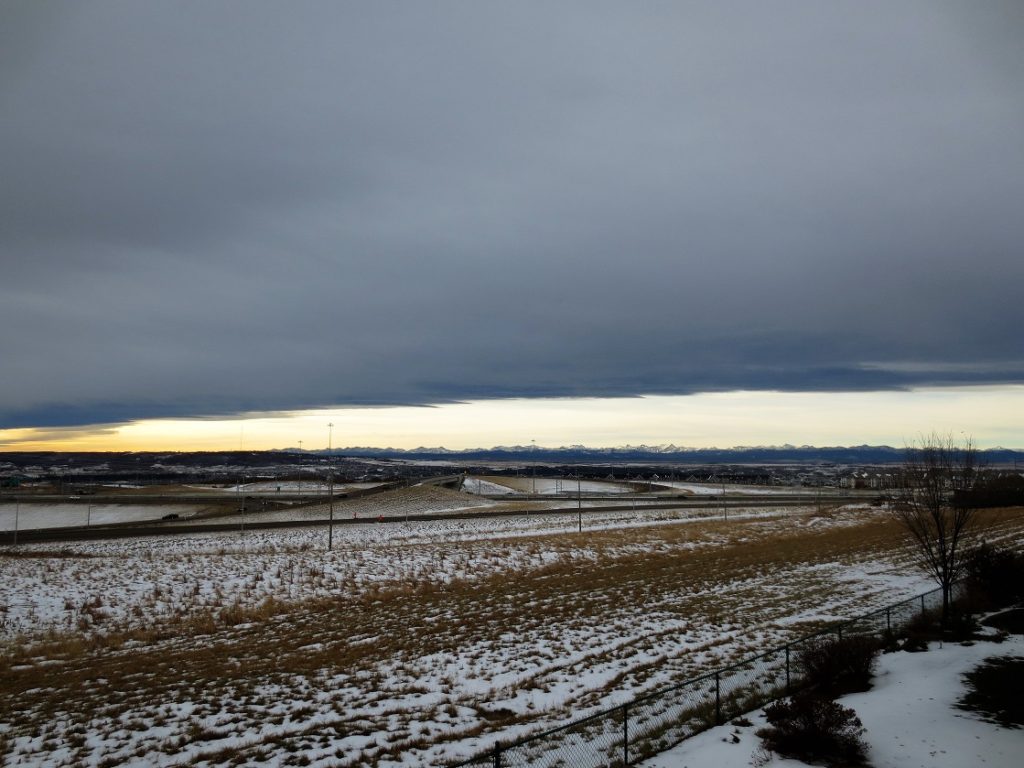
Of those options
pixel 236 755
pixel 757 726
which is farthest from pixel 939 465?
pixel 236 755

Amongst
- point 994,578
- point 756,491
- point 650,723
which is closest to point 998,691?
point 650,723

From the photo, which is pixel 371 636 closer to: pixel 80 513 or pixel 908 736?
pixel 908 736

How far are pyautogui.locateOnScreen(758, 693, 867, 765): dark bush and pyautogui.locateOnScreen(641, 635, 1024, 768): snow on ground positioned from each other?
24 cm

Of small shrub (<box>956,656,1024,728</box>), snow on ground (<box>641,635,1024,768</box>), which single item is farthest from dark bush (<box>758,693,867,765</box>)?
small shrub (<box>956,656,1024,728</box>)

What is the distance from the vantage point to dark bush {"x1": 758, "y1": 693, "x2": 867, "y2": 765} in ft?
39.9

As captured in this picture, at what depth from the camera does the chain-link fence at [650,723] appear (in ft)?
41.1

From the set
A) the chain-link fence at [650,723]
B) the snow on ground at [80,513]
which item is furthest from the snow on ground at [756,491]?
the chain-link fence at [650,723]

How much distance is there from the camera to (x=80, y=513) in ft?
301

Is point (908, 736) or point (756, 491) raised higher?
point (908, 736)

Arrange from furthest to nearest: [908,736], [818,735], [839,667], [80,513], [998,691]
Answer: [80,513] → [839,667] → [998,691] → [908,736] → [818,735]

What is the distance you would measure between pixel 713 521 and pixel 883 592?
39864 millimetres

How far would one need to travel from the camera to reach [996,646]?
65.9 ft

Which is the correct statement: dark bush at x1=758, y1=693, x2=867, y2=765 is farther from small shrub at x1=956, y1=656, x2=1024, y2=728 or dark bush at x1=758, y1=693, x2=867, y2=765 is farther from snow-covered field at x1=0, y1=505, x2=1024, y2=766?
snow-covered field at x1=0, y1=505, x2=1024, y2=766

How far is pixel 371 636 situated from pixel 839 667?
15.9 metres
